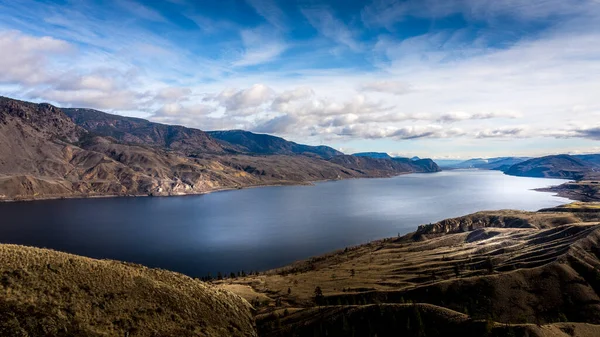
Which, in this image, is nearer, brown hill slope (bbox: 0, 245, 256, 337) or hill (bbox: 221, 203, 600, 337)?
brown hill slope (bbox: 0, 245, 256, 337)

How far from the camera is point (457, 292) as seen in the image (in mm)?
61750

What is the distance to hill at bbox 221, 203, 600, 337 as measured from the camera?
46656 mm

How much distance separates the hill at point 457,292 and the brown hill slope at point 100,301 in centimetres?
1009

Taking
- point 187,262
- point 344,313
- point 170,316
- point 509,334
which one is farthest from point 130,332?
point 187,262

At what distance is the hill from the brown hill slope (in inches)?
397

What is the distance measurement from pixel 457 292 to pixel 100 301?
52.4 m

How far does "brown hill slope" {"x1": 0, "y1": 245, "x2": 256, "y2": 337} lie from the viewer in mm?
36438

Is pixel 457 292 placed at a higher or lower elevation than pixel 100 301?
lower

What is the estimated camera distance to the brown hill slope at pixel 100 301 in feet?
120

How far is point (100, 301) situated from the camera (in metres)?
42.3

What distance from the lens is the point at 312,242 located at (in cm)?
17450

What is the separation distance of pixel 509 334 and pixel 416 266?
190 ft

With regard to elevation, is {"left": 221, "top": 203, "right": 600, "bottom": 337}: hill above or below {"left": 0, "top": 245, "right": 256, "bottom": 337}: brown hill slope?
below

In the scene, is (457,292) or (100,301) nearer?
(100,301)
